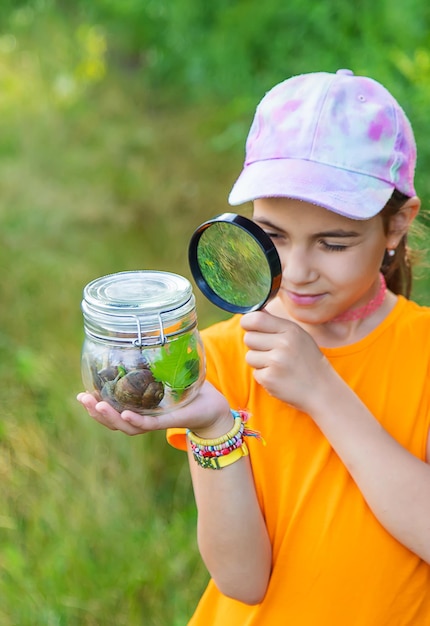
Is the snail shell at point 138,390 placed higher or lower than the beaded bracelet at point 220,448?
higher

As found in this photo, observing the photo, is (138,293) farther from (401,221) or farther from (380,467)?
(401,221)

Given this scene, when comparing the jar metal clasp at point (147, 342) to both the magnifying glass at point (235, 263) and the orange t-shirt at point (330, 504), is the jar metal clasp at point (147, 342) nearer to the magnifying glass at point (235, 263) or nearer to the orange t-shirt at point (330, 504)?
the magnifying glass at point (235, 263)

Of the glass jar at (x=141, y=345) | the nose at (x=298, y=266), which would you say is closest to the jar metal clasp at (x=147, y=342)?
the glass jar at (x=141, y=345)

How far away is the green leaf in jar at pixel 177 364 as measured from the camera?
1329mm

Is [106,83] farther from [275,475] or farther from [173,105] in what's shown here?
[275,475]

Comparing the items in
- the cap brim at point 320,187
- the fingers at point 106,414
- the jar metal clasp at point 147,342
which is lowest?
the fingers at point 106,414

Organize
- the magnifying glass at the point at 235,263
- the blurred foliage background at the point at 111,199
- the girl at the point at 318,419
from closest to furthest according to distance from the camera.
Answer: the magnifying glass at the point at 235,263 → the girl at the point at 318,419 → the blurred foliage background at the point at 111,199

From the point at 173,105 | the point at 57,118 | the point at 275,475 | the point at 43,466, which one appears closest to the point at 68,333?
the point at 43,466

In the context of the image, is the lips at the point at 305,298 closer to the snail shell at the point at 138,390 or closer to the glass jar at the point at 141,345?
the glass jar at the point at 141,345

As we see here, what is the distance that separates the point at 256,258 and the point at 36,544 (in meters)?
1.88

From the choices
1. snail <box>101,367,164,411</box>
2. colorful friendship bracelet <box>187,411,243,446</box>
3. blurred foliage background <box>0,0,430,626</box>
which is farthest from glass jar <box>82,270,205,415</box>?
blurred foliage background <box>0,0,430,626</box>

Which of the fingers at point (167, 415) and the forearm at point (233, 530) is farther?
the forearm at point (233, 530)

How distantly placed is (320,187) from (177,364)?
49 cm

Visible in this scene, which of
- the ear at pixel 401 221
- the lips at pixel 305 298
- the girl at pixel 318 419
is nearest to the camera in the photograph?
the girl at pixel 318 419
